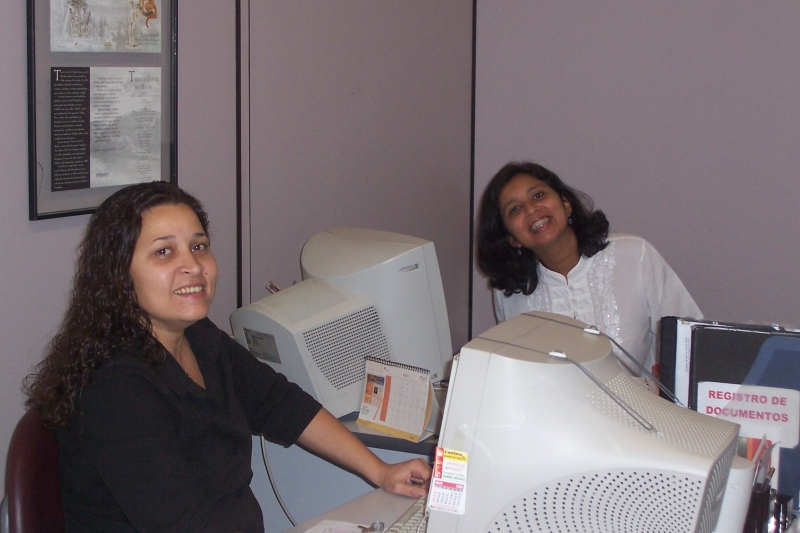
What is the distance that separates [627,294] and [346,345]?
928 millimetres

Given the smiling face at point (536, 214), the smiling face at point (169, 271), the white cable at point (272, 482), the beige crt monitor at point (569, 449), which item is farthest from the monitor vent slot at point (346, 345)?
the beige crt monitor at point (569, 449)

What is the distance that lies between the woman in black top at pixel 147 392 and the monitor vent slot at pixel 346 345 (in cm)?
28

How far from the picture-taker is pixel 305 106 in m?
2.38

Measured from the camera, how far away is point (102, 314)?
4.43ft

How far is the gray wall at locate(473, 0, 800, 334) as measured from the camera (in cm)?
295

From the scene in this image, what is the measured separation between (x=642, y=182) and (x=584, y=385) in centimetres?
235

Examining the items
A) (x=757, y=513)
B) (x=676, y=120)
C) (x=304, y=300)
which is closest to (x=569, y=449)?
(x=757, y=513)

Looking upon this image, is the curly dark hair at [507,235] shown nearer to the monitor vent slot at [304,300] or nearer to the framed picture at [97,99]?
the monitor vent slot at [304,300]

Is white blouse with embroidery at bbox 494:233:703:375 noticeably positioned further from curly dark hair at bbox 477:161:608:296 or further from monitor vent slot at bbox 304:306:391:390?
monitor vent slot at bbox 304:306:391:390

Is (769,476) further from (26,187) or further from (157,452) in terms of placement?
(26,187)

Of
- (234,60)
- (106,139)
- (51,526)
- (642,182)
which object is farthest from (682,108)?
(51,526)

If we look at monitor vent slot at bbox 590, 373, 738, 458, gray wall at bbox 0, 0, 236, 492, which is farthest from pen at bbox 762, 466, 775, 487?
gray wall at bbox 0, 0, 236, 492

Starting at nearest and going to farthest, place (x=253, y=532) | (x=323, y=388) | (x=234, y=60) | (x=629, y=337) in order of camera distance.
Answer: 1. (x=253, y=532)
2. (x=323, y=388)
3. (x=234, y=60)
4. (x=629, y=337)

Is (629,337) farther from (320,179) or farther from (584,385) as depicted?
(584,385)
